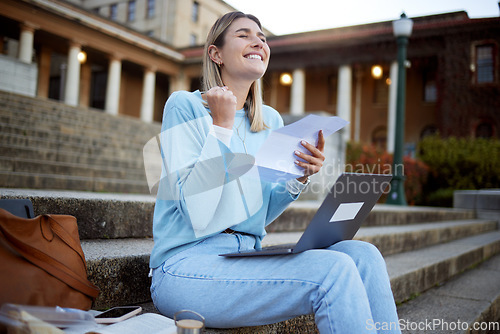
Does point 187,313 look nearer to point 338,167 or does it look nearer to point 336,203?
point 336,203

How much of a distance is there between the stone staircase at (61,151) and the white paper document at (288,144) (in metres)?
→ 3.60

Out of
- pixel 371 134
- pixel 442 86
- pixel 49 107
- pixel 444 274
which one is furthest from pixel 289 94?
pixel 444 274

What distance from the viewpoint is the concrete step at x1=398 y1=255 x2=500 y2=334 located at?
2.60 metres

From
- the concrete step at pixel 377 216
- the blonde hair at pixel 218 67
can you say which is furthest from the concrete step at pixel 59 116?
the blonde hair at pixel 218 67

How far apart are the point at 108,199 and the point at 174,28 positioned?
28.5 metres

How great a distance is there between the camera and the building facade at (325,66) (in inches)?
723

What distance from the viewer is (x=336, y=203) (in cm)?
151

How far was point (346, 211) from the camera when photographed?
1637 mm

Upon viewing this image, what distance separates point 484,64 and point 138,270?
21.3m

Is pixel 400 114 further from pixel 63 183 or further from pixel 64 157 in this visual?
pixel 63 183

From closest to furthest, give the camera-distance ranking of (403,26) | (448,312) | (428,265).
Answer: (448,312) < (428,265) < (403,26)

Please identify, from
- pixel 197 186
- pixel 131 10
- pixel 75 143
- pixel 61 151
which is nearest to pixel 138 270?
pixel 197 186

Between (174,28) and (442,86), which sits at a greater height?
(174,28)

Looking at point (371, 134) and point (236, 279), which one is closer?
point (236, 279)
